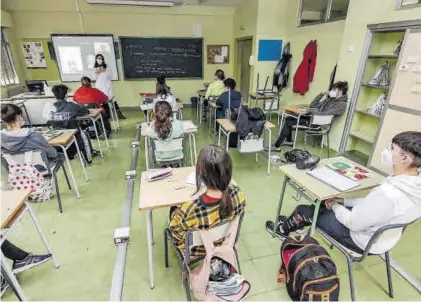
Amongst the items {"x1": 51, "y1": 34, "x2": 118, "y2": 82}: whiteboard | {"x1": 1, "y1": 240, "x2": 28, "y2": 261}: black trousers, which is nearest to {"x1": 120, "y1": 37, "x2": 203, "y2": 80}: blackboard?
{"x1": 51, "y1": 34, "x2": 118, "y2": 82}: whiteboard

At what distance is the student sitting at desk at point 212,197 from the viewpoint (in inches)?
46.3

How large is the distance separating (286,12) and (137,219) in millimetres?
5336

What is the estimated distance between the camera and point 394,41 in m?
3.16

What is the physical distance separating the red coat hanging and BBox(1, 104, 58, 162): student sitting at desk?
4562 millimetres

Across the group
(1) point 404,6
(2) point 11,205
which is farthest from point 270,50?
(2) point 11,205

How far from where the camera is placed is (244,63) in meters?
6.46

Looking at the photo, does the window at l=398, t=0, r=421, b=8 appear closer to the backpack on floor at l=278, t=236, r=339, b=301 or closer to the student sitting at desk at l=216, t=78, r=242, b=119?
the student sitting at desk at l=216, t=78, r=242, b=119

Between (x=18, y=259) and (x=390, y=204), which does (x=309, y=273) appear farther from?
(x=18, y=259)

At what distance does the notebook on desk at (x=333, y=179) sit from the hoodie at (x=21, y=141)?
7.66 feet

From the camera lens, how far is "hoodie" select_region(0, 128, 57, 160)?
2.05m

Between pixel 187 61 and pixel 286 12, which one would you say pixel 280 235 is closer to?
pixel 286 12

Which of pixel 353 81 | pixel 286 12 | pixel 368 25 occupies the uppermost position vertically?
pixel 286 12

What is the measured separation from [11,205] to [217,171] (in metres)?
1.19

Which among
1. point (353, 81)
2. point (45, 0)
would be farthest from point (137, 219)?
point (45, 0)
